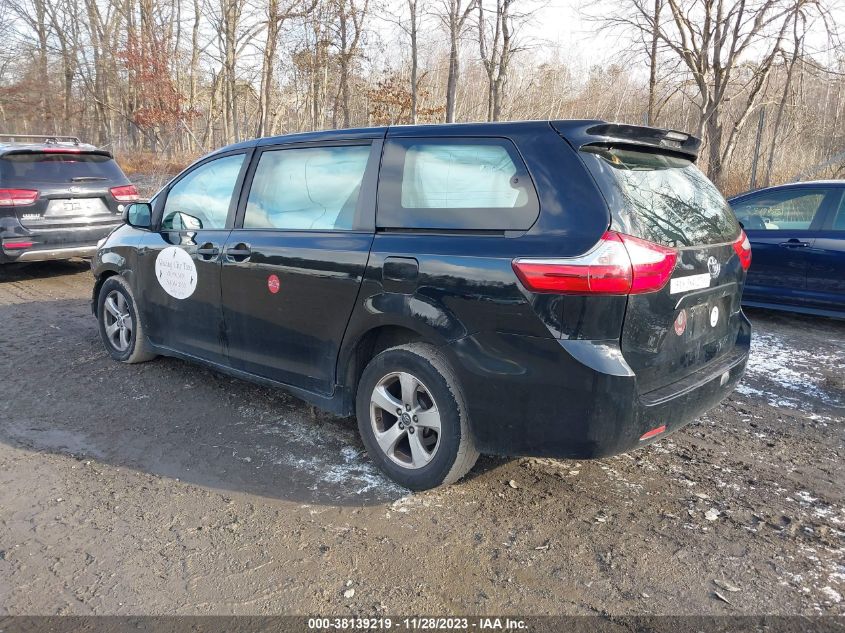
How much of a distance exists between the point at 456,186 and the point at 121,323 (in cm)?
337

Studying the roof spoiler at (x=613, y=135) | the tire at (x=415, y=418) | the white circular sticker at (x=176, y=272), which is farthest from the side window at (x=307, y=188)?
the roof spoiler at (x=613, y=135)

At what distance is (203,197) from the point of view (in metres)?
4.43

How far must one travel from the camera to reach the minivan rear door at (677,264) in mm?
2727

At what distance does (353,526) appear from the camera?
2.92 metres

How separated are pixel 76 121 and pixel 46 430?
37.9 metres

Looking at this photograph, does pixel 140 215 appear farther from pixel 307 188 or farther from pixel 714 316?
pixel 714 316

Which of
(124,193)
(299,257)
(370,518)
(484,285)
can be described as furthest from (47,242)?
(484,285)

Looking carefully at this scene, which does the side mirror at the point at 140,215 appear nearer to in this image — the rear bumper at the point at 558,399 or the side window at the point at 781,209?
the rear bumper at the point at 558,399

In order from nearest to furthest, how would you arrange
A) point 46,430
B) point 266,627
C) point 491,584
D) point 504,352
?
point 266,627 → point 491,584 → point 504,352 → point 46,430

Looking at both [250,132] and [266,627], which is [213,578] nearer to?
[266,627]

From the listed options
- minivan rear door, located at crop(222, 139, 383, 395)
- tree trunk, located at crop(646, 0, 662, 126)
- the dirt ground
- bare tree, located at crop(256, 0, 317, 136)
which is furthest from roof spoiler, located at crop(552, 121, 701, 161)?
bare tree, located at crop(256, 0, 317, 136)

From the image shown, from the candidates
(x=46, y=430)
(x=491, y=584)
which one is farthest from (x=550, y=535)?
(x=46, y=430)

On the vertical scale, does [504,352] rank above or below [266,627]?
above

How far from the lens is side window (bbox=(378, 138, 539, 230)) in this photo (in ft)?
9.41
